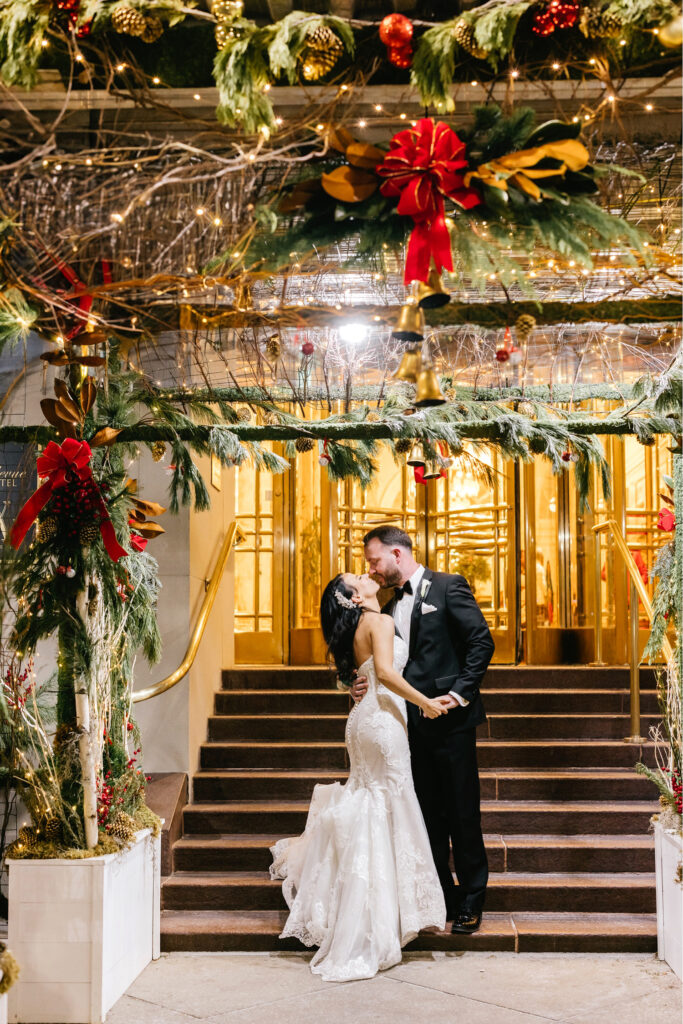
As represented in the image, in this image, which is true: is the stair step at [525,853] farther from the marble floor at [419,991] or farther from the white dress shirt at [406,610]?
the white dress shirt at [406,610]

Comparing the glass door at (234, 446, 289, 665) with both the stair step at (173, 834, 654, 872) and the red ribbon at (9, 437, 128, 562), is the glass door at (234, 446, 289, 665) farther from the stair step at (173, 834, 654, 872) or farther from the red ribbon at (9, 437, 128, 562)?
the red ribbon at (9, 437, 128, 562)

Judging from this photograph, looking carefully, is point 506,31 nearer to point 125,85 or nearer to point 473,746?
point 125,85

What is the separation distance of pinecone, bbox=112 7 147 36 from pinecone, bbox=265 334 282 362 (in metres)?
1.40

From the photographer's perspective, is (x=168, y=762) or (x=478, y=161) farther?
(x=168, y=762)

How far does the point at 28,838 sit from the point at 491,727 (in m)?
3.30

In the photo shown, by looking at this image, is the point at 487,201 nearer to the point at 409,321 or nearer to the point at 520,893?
the point at 409,321

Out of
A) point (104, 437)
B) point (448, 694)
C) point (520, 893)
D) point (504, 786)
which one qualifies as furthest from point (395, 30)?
point (504, 786)

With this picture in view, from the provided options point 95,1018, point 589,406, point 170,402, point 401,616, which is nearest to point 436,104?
point 170,402

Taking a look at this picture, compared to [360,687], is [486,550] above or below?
above

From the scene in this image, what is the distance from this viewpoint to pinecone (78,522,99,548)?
404cm

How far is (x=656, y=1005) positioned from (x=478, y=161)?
3231 millimetres

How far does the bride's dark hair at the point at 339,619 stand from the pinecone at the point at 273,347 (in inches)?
42.3

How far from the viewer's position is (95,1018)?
13.0 ft

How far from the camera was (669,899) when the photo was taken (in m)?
4.55
